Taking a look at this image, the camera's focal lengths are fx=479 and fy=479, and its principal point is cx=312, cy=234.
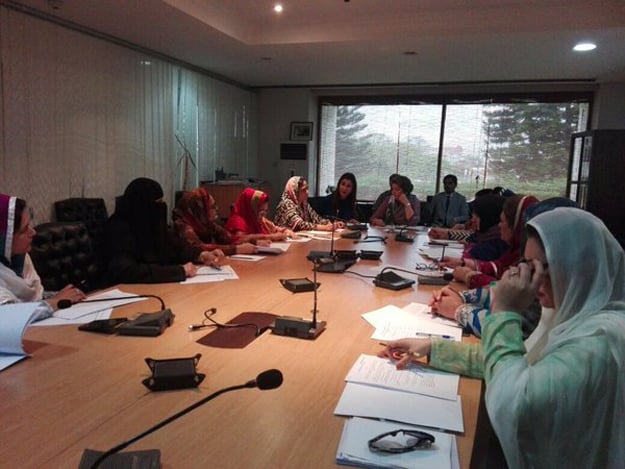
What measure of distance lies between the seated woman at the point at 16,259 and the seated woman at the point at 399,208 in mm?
3716

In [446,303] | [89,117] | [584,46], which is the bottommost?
[446,303]

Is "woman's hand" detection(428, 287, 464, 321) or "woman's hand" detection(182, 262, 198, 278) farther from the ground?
"woman's hand" detection(428, 287, 464, 321)

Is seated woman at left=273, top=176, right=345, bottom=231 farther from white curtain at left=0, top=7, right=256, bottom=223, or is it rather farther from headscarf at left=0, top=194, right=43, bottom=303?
headscarf at left=0, top=194, right=43, bottom=303

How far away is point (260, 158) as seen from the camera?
24.8 ft

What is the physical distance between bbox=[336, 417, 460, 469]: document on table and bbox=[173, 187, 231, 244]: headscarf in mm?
2593

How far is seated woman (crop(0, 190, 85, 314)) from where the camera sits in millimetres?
1785

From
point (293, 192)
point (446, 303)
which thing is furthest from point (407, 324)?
point (293, 192)

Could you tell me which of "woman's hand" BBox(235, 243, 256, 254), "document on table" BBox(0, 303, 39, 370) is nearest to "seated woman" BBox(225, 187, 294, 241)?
"woman's hand" BBox(235, 243, 256, 254)

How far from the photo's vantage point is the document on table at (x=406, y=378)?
1.23 meters

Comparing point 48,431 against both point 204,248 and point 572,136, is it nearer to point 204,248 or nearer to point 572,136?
point 204,248

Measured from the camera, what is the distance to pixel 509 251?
2434 mm

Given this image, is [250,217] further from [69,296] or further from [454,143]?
[454,143]

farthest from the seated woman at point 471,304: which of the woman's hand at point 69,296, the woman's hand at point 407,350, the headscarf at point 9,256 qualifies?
the headscarf at point 9,256

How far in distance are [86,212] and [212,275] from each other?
2377mm
